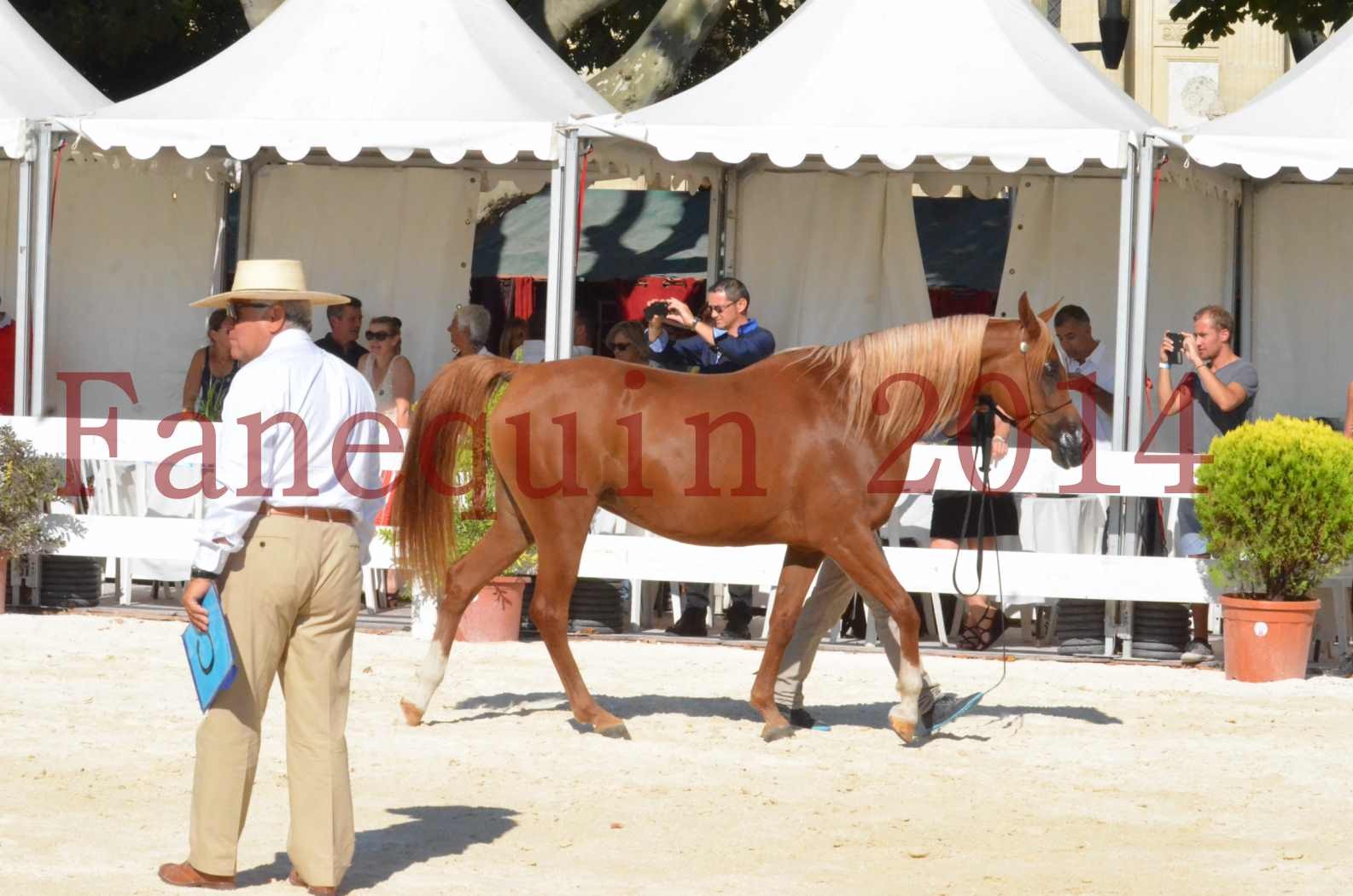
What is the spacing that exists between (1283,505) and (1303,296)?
141 inches

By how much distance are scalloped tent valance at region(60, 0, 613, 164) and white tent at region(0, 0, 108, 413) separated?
0.36 metres

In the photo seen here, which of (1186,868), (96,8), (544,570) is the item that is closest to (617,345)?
(544,570)

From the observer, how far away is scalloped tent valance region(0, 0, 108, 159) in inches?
442

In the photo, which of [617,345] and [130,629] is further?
[617,345]

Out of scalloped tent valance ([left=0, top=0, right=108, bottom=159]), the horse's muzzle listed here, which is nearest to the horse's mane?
the horse's muzzle

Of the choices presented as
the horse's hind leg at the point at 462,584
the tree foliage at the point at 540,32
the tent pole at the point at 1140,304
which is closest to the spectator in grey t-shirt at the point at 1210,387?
the tent pole at the point at 1140,304

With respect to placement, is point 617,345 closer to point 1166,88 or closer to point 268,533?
point 268,533

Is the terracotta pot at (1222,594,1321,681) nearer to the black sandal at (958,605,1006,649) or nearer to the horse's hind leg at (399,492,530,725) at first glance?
the black sandal at (958,605,1006,649)

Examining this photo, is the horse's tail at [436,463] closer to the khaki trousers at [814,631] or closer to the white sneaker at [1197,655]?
the khaki trousers at [814,631]

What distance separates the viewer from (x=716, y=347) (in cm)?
1041

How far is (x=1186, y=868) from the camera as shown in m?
5.86

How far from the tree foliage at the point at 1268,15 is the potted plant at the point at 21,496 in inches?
389

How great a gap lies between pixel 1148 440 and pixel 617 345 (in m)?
3.00

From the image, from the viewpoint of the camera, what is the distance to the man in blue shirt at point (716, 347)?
10344 mm
